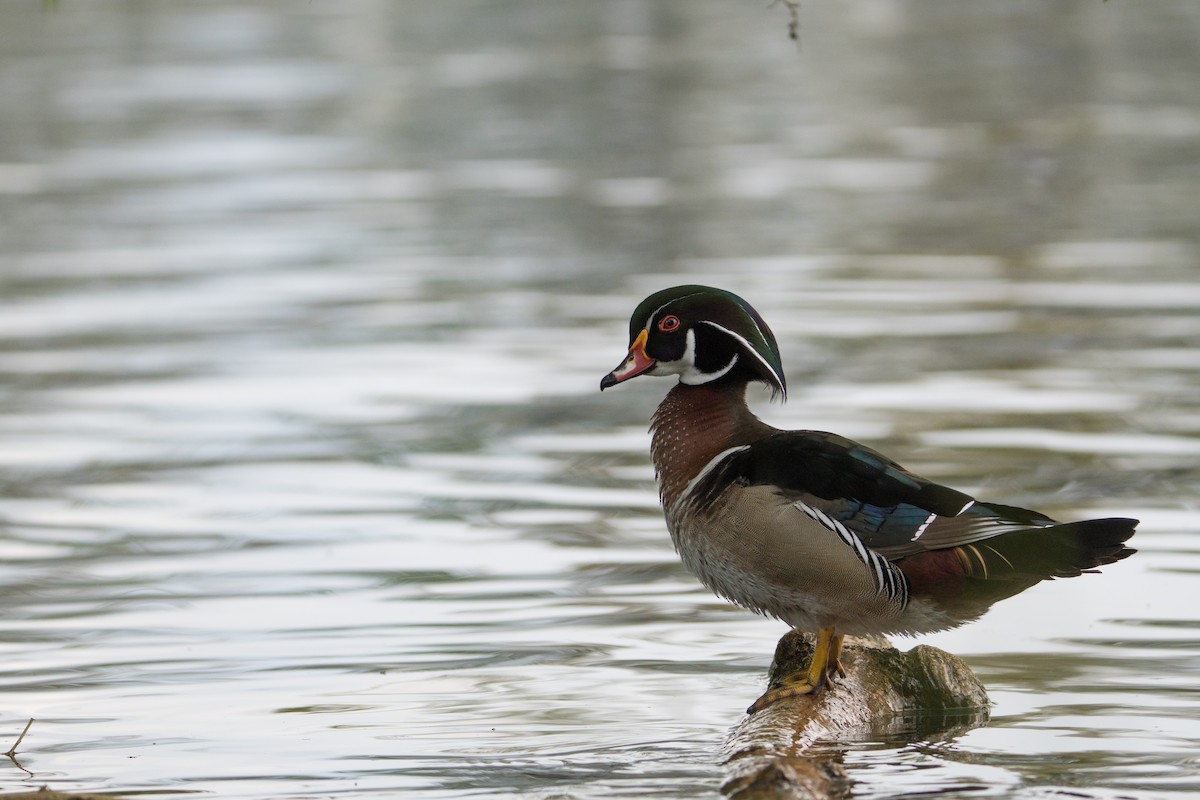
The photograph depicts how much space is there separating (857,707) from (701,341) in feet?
3.97

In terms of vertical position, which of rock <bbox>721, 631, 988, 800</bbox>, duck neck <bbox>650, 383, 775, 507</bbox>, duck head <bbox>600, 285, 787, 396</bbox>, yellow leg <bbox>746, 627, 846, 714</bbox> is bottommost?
rock <bbox>721, 631, 988, 800</bbox>

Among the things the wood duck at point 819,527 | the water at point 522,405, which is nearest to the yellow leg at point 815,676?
the wood duck at point 819,527

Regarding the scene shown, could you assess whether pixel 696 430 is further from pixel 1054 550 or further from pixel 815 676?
pixel 1054 550

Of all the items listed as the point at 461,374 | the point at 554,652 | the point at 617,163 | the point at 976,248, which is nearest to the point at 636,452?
the point at 461,374

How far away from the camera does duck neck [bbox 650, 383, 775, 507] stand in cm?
606

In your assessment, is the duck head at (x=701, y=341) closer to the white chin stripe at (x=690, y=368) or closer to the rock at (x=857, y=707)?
the white chin stripe at (x=690, y=368)

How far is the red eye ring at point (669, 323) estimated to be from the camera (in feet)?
19.9

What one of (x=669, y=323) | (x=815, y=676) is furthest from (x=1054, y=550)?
(x=669, y=323)

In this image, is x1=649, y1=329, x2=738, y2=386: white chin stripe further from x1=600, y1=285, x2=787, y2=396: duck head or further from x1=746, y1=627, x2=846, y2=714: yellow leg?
x1=746, y1=627, x2=846, y2=714: yellow leg

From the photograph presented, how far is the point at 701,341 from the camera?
609 centimetres

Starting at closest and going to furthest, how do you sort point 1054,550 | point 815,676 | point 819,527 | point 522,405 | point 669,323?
point 1054,550, point 819,527, point 815,676, point 669,323, point 522,405

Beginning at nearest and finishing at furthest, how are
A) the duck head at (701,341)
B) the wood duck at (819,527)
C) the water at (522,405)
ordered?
the wood duck at (819,527), the duck head at (701,341), the water at (522,405)

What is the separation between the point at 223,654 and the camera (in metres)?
7.30

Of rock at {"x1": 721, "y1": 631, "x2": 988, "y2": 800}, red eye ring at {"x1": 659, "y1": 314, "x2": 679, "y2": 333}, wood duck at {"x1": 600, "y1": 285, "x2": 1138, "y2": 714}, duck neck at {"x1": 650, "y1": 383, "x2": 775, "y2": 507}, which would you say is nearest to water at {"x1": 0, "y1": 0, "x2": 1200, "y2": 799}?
rock at {"x1": 721, "y1": 631, "x2": 988, "y2": 800}
